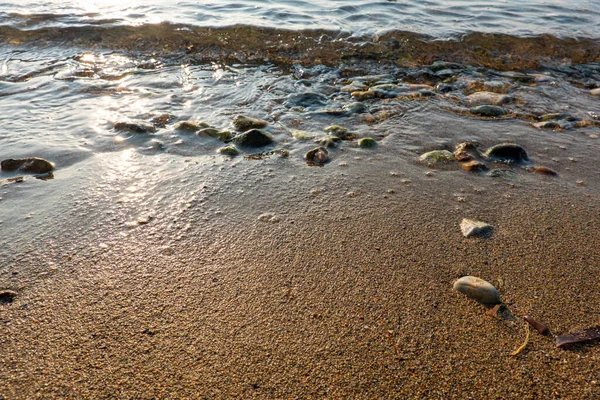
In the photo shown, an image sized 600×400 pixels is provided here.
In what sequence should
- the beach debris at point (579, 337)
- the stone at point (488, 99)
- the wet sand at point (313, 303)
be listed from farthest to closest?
the stone at point (488, 99)
the beach debris at point (579, 337)
the wet sand at point (313, 303)

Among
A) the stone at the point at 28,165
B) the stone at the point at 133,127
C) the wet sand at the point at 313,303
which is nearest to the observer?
the wet sand at the point at 313,303

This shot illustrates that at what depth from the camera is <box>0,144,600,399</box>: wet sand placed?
1.26 m

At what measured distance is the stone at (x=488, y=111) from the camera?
11.6ft

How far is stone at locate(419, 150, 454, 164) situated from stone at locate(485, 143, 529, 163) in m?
0.29

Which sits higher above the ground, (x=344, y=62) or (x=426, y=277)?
(x=344, y=62)

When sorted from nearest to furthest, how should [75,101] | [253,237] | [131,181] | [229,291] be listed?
1. [229,291]
2. [253,237]
3. [131,181]
4. [75,101]

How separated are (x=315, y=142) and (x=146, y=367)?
203 cm

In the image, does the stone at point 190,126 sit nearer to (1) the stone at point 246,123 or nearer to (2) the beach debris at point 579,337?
(1) the stone at point 246,123

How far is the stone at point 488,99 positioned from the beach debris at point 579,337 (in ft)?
9.02

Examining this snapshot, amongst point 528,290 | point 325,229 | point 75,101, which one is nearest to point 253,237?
point 325,229

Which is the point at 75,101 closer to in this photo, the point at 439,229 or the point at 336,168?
the point at 336,168

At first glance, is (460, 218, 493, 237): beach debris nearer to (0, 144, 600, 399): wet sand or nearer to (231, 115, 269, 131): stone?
(0, 144, 600, 399): wet sand

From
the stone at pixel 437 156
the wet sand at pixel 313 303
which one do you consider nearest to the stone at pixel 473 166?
the stone at pixel 437 156

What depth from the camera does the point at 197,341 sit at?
140cm
